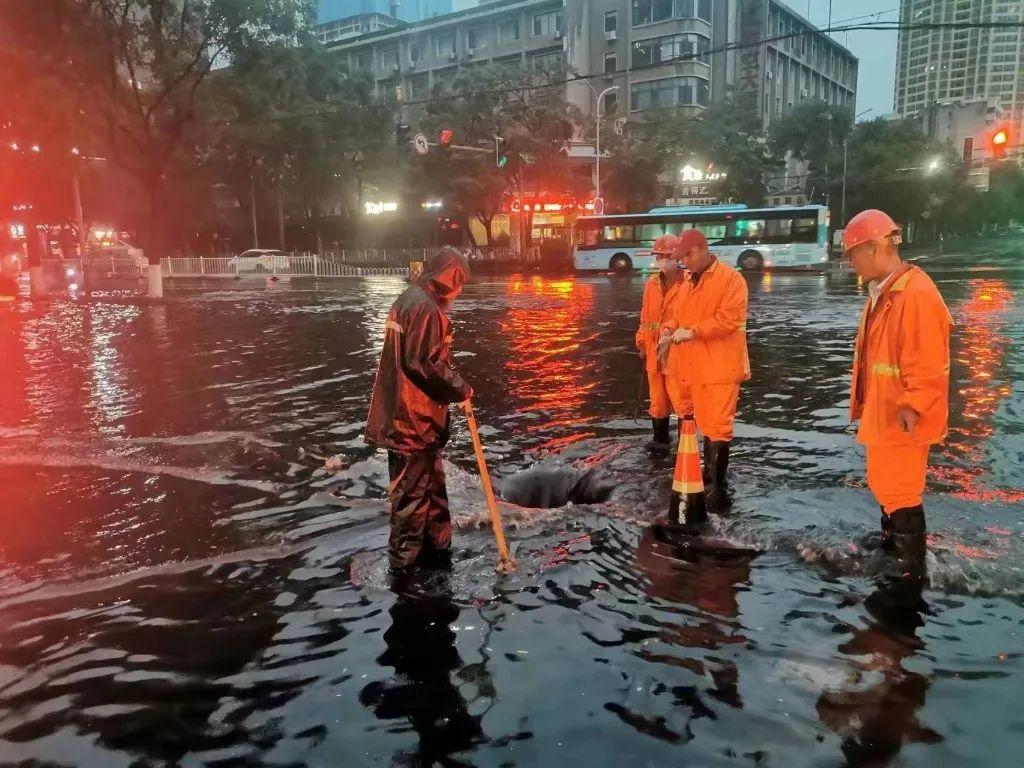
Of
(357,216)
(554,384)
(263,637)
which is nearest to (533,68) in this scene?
(357,216)

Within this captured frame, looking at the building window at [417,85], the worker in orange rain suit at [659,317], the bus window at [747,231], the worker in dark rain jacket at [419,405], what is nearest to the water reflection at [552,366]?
the worker in orange rain suit at [659,317]

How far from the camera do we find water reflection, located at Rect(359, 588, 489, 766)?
3.01 metres

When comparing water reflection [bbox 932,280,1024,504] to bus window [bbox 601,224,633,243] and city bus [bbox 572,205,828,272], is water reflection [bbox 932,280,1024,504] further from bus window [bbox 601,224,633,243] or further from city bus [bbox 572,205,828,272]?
bus window [bbox 601,224,633,243]

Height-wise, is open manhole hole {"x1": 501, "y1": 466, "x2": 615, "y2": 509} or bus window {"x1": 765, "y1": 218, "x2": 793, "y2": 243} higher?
bus window {"x1": 765, "y1": 218, "x2": 793, "y2": 243}

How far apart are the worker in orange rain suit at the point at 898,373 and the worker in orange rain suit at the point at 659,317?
2388mm

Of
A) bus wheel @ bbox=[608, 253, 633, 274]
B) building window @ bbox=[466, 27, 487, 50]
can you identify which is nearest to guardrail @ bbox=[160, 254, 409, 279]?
bus wheel @ bbox=[608, 253, 633, 274]

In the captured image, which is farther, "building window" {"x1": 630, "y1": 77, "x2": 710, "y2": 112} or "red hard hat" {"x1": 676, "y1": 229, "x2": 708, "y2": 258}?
"building window" {"x1": 630, "y1": 77, "x2": 710, "y2": 112}

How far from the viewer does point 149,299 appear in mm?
26234

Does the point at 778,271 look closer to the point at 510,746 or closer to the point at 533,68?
the point at 533,68

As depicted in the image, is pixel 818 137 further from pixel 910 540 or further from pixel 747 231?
pixel 910 540

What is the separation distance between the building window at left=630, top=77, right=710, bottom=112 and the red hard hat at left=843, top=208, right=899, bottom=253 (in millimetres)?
59861

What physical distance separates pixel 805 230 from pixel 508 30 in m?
46.1

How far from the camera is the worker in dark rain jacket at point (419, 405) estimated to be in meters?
4.15

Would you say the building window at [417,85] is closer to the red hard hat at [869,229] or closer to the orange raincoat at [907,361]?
the red hard hat at [869,229]
